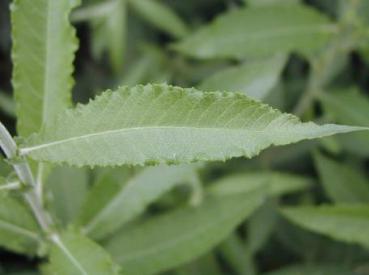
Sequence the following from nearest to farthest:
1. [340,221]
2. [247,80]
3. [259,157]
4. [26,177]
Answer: [26,177]
[340,221]
[247,80]
[259,157]

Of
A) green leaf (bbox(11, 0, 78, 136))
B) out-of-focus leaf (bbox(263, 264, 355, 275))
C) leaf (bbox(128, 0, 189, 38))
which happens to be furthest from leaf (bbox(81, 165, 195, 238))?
leaf (bbox(128, 0, 189, 38))

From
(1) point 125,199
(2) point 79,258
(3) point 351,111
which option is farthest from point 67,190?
(3) point 351,111

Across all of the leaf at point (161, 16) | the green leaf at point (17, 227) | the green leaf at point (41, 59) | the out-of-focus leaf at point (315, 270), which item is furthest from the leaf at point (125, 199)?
the leaf at point (161, 16)

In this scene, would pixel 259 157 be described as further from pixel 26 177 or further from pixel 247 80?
pixel 26 177

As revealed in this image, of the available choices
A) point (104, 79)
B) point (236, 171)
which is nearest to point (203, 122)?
point (236, 171)

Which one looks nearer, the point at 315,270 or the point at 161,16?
the point at 315,270

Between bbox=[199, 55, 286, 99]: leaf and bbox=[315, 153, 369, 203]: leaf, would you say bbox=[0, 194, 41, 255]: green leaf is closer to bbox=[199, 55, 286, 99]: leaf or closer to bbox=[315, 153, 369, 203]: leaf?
bbox=[199, 55, 286, 99]: leaf

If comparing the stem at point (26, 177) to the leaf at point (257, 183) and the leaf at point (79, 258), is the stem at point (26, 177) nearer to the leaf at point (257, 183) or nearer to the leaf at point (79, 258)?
the leaf at point (79, 258)

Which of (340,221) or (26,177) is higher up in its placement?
Answer: (26,177)
